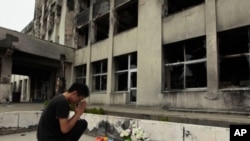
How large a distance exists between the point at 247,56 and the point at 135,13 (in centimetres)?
864

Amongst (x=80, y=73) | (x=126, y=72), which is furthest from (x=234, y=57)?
(x=80, y=73)

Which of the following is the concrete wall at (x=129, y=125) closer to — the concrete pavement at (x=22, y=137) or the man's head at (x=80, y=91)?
the concrete pavement at (x=22, y=137)

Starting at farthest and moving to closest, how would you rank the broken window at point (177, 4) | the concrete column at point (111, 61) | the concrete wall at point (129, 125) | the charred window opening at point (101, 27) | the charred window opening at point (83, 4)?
the charred window opening at point (83, 4), the charred window opening at point (101, 27), the concrete column at point (111, 61), the broken window at point (177, 4), the concrete wall at point (129, 125)

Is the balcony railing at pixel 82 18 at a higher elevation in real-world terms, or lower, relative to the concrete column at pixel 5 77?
higher

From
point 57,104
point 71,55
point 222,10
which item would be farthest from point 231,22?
point 71,55

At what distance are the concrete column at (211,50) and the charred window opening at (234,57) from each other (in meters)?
0.37

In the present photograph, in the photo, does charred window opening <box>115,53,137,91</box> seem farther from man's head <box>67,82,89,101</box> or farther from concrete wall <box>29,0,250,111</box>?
man's head <box>67,82,89,101</box>

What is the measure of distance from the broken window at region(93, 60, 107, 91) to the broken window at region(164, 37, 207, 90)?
18.3 ft

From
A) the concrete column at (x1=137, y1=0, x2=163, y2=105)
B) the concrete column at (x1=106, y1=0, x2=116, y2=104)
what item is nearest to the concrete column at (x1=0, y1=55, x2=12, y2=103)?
the concrete column at (x1=106, y1=0, x2=116, y2=104)

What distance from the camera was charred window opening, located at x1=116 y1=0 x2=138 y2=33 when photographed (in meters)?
13.8

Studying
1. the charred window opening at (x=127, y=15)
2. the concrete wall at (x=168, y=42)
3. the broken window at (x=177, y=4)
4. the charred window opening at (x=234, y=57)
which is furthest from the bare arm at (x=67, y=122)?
the charred window opening at (x=127, y=15)

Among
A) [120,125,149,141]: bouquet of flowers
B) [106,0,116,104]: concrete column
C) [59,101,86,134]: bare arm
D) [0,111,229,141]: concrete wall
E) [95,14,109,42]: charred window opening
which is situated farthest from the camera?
[95,14,109,42]: charred window opening

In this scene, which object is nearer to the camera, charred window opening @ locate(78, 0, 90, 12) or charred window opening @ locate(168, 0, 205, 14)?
charred window opening @ locate(168, 0, 205, 14)

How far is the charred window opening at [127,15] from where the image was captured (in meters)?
13.8
